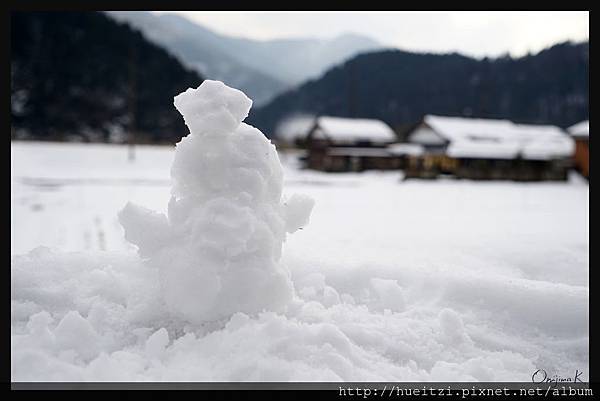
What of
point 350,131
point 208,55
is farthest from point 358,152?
point 208,55

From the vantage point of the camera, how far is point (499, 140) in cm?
3456

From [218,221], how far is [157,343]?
113cm

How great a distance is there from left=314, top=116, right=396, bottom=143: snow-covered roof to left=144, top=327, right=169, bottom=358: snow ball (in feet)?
112

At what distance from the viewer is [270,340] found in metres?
3.75

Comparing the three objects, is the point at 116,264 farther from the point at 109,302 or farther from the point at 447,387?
the point at 447,387

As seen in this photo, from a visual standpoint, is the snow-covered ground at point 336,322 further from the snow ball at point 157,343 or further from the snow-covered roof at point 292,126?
the snow-covered roof at point 292,126

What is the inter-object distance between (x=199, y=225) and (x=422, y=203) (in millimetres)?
14688

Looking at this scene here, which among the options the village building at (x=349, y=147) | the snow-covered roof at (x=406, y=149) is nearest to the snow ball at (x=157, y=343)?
the village building at (x=349, y=147)

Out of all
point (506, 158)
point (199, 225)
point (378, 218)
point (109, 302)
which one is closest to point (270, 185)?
point (199, 225)

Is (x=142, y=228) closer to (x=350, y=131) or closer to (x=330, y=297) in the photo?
(x=330, y=297)

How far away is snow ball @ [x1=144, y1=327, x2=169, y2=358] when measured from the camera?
3.78 m

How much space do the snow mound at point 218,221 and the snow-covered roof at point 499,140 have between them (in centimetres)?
3033

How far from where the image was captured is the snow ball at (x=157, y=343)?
→ 3.78m

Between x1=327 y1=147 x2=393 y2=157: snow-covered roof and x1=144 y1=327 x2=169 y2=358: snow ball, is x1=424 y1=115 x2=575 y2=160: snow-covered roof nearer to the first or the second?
x1=327 y1=147 x2=393 y2=157: snow-covered roof
